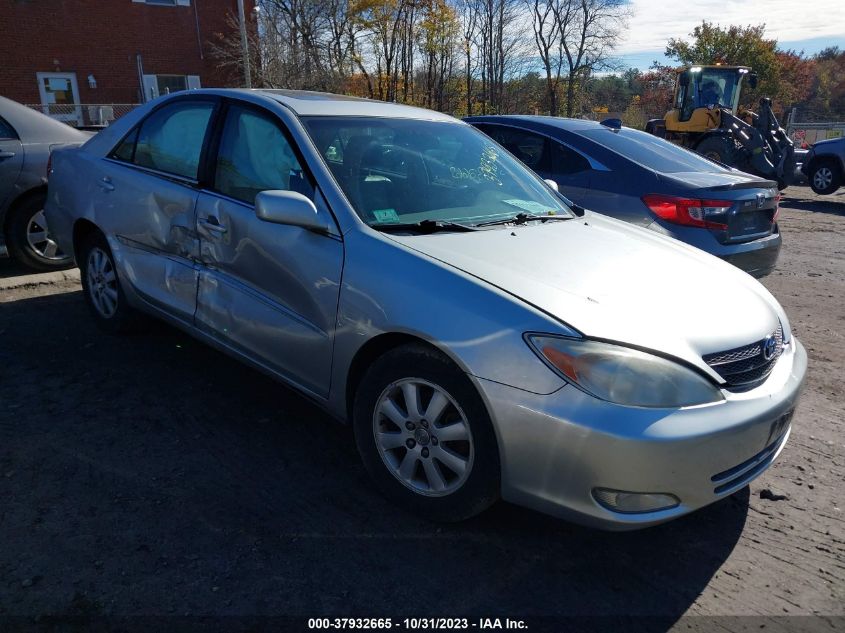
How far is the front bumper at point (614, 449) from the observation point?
2.14 meters

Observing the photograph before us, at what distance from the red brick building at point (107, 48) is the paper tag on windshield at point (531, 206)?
21829 mm

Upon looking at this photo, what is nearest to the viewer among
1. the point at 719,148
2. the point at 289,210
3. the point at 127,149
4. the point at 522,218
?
the point at 289,210

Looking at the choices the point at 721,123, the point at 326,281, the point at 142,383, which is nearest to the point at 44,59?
the point at 721,123

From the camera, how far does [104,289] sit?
177 inches

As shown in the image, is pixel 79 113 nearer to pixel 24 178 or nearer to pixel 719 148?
pixel 24 178

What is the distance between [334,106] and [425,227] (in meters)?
1.07

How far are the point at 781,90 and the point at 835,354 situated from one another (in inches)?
2207

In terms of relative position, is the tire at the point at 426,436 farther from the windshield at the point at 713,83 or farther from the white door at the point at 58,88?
the white door at the point at 58,88

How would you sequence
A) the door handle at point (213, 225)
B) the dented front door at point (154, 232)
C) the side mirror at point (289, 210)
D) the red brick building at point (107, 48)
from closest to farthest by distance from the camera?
1. the side mirror at point (289, 210)
2. the door handle at point (213, 225)
3. the dented front door at point (154, 232)
4. the red brick building at point (107, 48)

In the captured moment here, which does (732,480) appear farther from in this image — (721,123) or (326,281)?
(721,123)

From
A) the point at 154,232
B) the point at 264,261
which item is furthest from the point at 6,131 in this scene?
the point at 264,261

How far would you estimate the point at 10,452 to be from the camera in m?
3.12

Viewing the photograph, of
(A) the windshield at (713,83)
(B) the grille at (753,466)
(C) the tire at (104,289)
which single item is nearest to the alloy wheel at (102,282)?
(C) the tire at (104,289)

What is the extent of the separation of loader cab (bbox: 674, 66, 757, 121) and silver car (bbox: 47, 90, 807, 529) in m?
16.2
